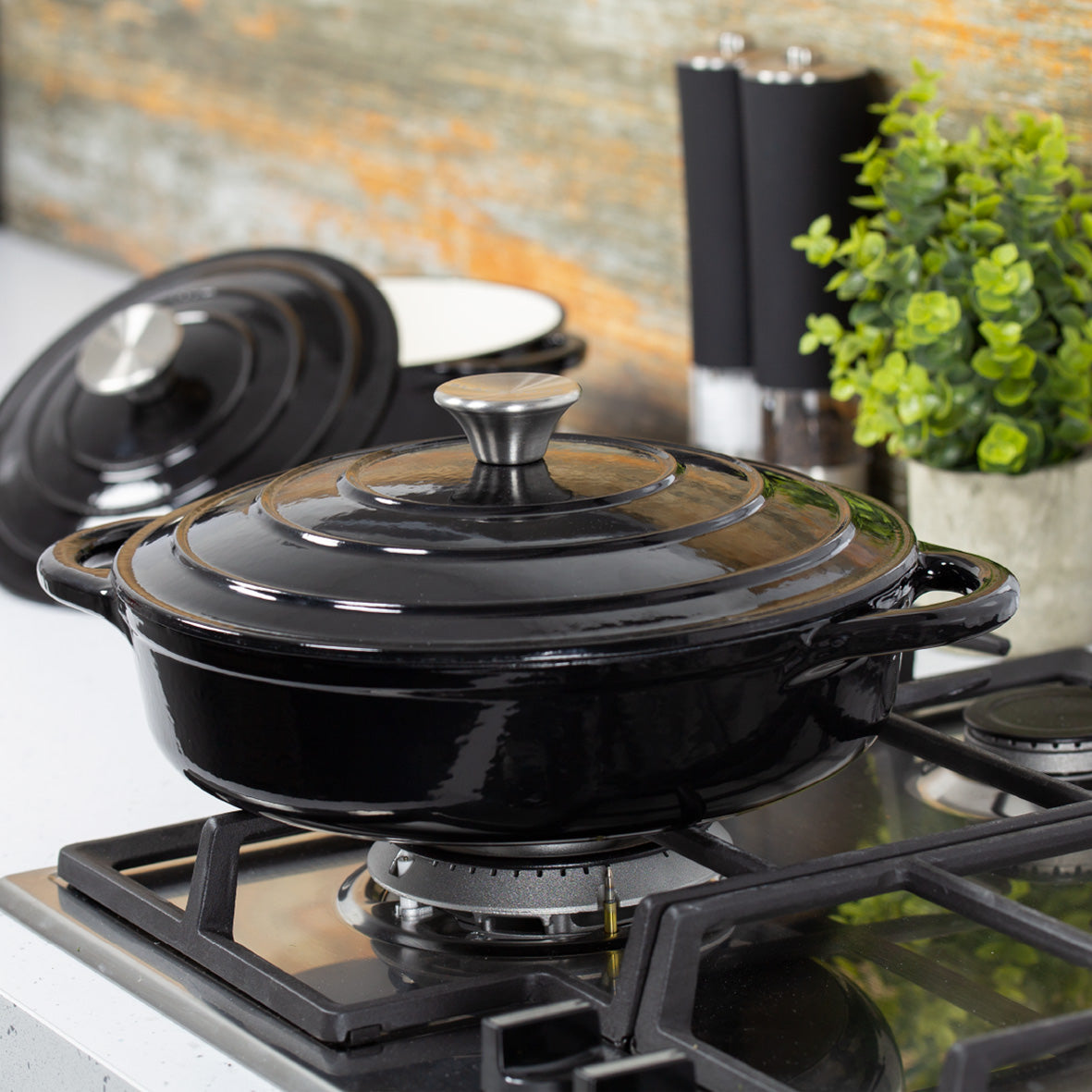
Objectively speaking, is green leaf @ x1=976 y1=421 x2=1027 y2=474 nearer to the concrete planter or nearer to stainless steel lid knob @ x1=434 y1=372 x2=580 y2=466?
the concrete planter

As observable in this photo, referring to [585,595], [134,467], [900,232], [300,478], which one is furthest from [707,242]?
[585,595]

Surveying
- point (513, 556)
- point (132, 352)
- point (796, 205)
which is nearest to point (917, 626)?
point (513, 556)

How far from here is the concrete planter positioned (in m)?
1.11

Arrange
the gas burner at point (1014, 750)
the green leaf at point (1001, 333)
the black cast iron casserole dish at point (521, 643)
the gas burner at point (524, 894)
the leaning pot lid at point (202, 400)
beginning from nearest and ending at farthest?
the black cast iron casserole dish at point (521, 643), the gas burner at point (524, 894), the gas burner at point (1014, 750), the green leaf at point (1001, 333), the leaning pot lid at point (202, 400)

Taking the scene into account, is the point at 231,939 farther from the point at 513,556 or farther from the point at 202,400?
the point at 202,400

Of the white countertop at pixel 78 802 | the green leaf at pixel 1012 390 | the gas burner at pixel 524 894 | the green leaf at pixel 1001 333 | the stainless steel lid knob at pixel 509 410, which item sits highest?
the stainless steel lid knob at pixel 509 410

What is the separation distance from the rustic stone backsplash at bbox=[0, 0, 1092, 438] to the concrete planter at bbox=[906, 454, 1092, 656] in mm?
257

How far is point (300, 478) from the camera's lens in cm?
74

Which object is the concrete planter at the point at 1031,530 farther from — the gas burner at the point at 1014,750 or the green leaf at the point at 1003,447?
the gas burner at the point at 1014,750

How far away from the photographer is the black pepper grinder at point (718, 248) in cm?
133

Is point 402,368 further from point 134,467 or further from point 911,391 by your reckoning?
point 911,391

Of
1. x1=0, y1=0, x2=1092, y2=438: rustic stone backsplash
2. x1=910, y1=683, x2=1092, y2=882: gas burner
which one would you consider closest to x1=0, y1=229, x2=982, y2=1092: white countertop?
x1=910, y1=683, x2=1092, y2=882: gas burner

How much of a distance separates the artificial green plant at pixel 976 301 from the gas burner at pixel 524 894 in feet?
1.45

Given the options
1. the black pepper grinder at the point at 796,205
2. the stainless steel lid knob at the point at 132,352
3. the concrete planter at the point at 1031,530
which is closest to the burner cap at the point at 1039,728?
the concrete planter at the point at 1031,530
